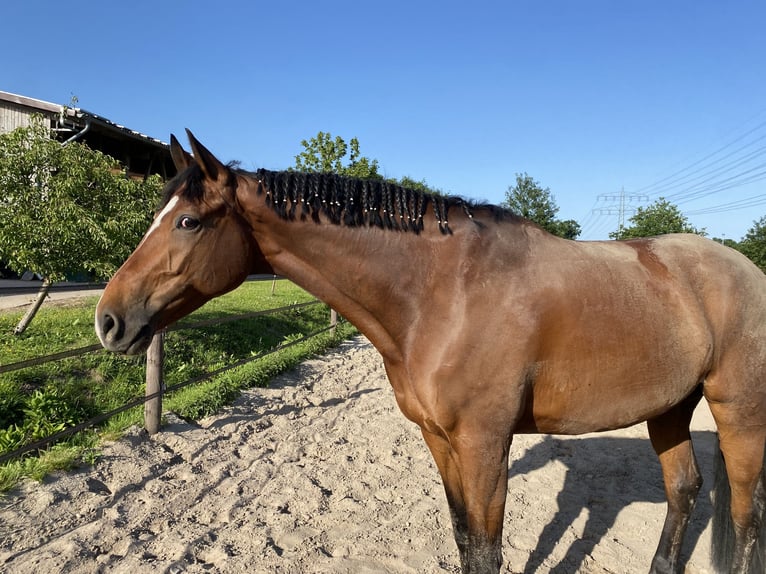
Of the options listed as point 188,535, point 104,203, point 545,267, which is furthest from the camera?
point 104,203

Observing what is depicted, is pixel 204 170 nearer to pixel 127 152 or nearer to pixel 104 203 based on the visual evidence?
pixel 104 203

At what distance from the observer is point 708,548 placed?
312 cm

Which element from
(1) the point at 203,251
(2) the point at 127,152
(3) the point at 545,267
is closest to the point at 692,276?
(3) the point at 545,267

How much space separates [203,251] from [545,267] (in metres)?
1.47

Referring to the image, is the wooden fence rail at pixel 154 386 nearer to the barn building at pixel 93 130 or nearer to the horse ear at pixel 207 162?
the horse ear at pixel 207 162

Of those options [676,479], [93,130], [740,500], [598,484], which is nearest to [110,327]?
[676,479]

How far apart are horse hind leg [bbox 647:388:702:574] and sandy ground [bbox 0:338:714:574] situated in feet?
0.75

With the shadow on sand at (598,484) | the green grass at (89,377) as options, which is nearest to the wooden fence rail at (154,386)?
the green grass at (89,377)

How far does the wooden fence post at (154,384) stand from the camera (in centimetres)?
439

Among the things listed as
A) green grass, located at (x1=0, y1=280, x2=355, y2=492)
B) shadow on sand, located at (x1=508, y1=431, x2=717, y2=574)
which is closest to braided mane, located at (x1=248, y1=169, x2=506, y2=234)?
shadow on sand, located at (x1=508, y1=431, x2=717, y2=574)

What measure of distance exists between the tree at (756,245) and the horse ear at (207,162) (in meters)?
23.6

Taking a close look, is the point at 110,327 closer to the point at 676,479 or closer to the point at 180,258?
the point at 180,258

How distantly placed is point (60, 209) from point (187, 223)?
502 cm

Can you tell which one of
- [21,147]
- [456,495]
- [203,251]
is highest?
[21,147]
